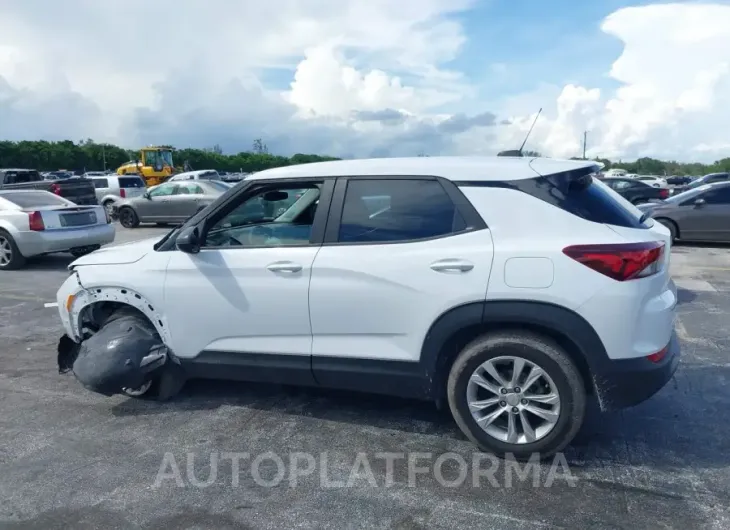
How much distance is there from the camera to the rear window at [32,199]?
11.0 meters

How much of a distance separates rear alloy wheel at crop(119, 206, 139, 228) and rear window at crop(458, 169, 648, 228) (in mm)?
17836

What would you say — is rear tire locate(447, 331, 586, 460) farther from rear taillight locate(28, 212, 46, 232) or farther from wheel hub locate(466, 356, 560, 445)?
rear taillight locate(28, 212, 46, 232)

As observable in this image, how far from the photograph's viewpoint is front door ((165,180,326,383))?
4.02 meters

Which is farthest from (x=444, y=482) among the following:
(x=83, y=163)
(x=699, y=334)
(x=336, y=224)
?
(x=83, y=163)

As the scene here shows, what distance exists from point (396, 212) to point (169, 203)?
16.5 meters

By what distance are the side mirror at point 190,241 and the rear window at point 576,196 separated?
192 cm

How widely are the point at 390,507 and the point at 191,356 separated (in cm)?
186

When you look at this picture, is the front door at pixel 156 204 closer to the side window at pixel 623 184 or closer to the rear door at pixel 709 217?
the rear door at pixel 709 217

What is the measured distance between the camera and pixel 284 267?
399 cm

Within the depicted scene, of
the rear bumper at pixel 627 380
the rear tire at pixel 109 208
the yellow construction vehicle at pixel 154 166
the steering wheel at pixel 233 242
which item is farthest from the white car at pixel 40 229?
the yellow construction vehicle at pixel 154 166

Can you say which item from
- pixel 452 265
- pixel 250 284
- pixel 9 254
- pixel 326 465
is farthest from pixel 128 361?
pixel 9 254

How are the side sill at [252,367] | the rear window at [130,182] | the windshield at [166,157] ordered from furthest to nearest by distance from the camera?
the windshield at [166,157]
the rear window at [130,182]
the side sill at [252,367]

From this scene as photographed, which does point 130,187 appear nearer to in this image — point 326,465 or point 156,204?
point 156,204

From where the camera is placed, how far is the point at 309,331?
13.1ft
